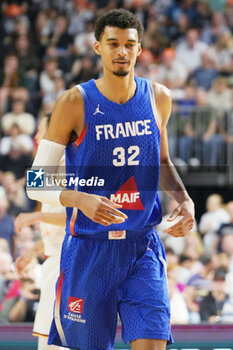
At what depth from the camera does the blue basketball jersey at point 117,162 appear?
3906 millimetres

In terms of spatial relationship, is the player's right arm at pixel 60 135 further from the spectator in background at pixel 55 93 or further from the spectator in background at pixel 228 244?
the spectator in background at pixel 55 93

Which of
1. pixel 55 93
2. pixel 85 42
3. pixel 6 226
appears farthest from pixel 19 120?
pixel 6 226

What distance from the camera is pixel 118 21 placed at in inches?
155

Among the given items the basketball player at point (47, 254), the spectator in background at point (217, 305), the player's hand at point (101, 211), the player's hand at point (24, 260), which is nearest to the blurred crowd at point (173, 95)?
the spectator in background at point (217, 305)

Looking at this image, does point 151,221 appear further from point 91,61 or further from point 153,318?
point 91,61

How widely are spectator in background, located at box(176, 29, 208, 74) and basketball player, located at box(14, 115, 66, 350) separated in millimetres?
8406

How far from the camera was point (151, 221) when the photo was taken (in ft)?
13.1

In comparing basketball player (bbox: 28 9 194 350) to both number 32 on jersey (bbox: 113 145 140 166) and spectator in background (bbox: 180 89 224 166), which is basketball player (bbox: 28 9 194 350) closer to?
number 32 on jersey (bbox: 113 145 140 166)

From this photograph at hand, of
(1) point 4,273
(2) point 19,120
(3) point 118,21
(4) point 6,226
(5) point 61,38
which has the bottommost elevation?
(1) point 4,273

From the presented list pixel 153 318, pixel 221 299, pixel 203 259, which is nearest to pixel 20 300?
pixel 221 299

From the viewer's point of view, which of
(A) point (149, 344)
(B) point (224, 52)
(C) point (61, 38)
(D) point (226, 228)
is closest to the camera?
(A) point (149, 344)

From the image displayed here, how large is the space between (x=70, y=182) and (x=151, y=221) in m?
0.47

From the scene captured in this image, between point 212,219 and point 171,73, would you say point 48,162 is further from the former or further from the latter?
point 171,73

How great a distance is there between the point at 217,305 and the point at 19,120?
5.28 meters
